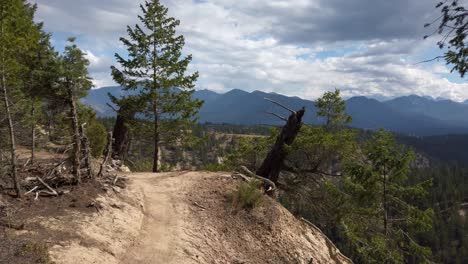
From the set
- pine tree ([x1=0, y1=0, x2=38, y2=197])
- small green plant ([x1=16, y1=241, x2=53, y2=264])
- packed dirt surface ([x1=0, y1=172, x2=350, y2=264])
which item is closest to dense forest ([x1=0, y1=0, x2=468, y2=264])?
pine tree ([x1=0, y1=0, x2=38, y2=197])

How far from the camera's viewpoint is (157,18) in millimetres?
24422

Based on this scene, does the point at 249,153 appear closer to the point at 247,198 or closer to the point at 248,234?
the point at 247,198

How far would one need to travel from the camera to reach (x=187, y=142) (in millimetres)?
26609

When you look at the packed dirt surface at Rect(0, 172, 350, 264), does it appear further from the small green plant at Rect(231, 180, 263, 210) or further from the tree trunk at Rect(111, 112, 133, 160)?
the tree trunk at Rect(111, 112, 133, 160)

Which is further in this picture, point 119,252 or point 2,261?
point 119,252

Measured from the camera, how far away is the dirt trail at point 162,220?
1101 cm

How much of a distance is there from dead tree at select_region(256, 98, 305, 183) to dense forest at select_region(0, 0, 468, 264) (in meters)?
0.05

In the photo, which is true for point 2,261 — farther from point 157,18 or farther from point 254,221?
point 157,18

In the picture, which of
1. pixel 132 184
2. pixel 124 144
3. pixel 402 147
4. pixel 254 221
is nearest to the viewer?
pixel 254 221

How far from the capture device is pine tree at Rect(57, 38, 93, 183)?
492 inches

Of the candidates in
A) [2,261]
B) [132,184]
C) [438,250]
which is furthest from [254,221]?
[438,250]

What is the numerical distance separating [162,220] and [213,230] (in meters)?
1.87

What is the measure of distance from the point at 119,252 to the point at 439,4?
9692 millimetres

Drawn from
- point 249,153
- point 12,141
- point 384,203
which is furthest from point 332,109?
point 12,141
